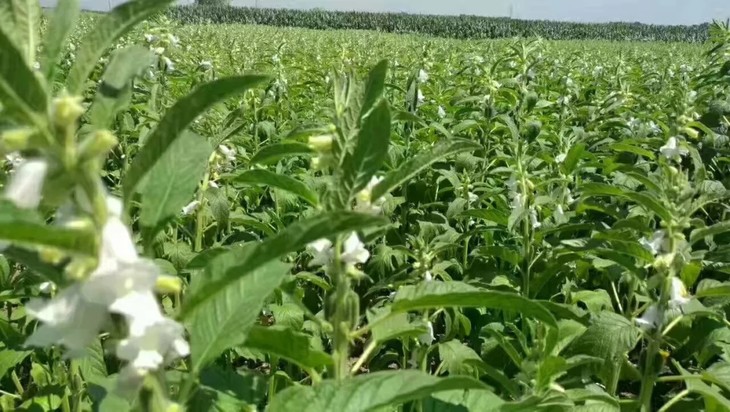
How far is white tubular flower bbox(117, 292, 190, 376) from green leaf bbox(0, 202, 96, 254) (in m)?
0.10

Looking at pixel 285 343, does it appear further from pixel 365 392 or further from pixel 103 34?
pixel 103 34

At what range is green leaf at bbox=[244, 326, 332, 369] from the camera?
1.37 m

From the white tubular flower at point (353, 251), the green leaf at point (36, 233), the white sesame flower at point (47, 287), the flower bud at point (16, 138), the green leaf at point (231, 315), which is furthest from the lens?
the white sesame flower at point (47, 287)

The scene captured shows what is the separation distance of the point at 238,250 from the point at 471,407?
1.11m

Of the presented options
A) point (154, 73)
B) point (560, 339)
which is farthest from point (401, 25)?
point (560, 339)

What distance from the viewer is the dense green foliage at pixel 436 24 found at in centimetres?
6319

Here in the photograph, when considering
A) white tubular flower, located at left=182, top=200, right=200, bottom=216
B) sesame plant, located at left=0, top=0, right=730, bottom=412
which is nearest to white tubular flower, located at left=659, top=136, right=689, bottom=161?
sesame plant, located at left=0, top=0, right=730, bottom=412

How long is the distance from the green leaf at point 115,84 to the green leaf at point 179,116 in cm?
7

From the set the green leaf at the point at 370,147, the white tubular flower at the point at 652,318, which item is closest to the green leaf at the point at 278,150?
the green leaf at the point at 370,147

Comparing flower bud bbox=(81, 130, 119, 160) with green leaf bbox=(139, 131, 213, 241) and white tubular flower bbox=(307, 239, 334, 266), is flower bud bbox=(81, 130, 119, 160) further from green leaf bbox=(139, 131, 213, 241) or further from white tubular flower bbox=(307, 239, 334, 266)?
white tubular flower bbox=(307, 239, 334, 266)

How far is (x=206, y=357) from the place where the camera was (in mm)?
1106

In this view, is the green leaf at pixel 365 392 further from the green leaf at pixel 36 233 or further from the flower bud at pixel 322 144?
the flower bud at pixel 322 144

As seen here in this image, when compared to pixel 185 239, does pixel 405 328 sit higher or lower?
higher

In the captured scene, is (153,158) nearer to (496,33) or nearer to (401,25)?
(496,33)
